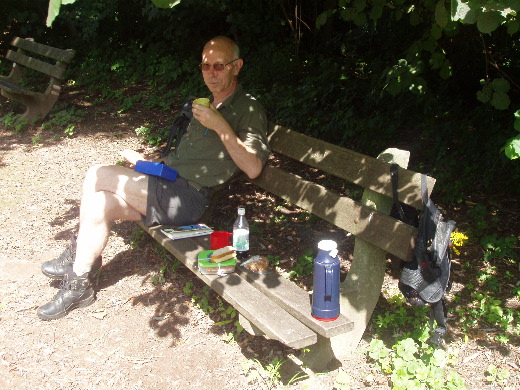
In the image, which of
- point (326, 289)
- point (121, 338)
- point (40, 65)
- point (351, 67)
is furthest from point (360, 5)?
point (40, 65)

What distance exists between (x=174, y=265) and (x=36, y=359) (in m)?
1.31

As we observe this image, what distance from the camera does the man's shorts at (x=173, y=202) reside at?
370cm

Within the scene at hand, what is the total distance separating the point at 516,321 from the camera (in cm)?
349

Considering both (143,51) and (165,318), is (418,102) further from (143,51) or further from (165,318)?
(143,51)

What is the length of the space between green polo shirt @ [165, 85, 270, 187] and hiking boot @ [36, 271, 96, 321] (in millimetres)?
1015

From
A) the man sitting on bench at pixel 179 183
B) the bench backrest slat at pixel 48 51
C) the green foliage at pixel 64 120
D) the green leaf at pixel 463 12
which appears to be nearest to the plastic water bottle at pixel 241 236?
the man sitting on bench at pixel 179 183

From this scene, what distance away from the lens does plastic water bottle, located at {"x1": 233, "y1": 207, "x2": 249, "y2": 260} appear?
137 inches

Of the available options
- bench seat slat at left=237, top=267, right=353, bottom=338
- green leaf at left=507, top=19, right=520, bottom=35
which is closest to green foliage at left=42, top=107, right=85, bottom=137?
bench seat slat at left=237, top=267, right=353, bottom=338

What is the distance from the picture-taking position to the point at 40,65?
27.3 ft

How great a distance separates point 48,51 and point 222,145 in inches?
222

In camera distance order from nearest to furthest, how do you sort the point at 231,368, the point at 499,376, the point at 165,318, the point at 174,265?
1. the point at 499,376
2. the point at 231,368
3. the point at 165,318
4. the point at 174,265

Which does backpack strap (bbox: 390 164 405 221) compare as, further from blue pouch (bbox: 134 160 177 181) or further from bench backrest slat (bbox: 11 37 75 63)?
bench backrest slat (bbox: 11 37 75 63)

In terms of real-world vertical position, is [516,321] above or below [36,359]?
above

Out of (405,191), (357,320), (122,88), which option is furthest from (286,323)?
(122,88)
